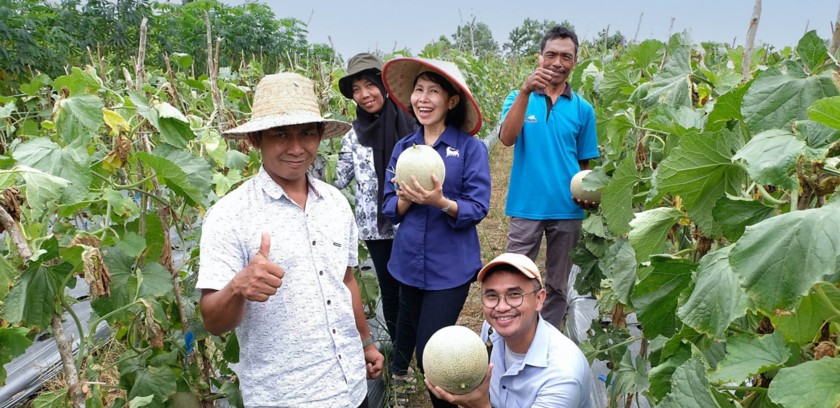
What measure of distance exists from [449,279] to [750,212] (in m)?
1.66

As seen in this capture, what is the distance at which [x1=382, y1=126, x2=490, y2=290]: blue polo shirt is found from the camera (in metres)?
2.77

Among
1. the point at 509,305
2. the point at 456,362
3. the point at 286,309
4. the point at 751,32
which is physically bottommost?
the point at 456,362

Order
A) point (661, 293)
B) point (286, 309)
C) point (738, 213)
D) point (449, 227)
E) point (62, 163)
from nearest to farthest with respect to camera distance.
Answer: point (738, 213)
point (661, 293)
point (62, 163)
point (286, 309)
point (449, 227)

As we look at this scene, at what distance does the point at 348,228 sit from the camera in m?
2.05

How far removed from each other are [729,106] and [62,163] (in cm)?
165

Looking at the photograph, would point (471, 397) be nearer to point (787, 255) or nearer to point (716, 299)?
point (716, 299)

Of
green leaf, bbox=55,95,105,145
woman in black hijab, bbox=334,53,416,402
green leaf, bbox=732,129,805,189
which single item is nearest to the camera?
green leaf, bbox=732,129,805,189

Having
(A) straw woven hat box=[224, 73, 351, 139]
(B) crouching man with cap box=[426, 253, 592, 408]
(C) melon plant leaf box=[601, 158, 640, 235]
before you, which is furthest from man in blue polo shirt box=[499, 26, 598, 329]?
(A) straw woven hat box=[224, 73, 351, 139]

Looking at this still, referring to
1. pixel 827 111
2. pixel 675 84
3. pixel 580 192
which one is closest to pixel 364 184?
pixel 580 192

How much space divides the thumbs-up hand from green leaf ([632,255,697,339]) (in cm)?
87

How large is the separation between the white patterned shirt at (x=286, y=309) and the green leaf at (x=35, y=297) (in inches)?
16.3

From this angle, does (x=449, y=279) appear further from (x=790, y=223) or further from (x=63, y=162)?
(x=790, y=223)

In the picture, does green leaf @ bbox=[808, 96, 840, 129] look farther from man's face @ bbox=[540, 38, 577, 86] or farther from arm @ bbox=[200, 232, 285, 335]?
man's face @ bbox=[540, 38, 577, 86]

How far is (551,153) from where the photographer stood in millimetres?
3559
